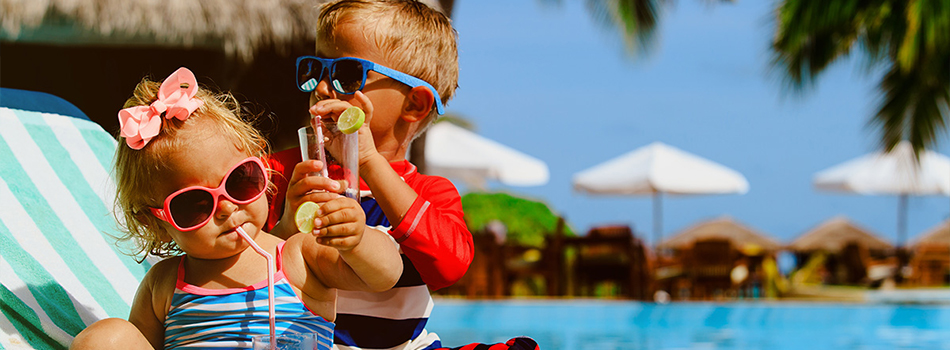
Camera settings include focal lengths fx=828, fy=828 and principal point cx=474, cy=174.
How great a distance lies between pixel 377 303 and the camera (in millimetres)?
1827

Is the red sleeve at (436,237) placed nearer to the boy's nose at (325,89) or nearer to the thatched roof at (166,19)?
the boy's nose at (325,89)

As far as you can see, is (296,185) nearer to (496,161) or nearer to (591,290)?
(591,290)

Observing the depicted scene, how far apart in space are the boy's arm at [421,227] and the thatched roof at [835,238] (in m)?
17.3

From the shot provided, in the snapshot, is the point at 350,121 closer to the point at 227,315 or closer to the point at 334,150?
the point at 334,150

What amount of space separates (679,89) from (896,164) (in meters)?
89.7

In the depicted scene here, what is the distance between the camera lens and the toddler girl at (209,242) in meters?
1.49

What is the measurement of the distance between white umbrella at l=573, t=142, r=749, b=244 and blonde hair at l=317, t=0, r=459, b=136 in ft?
42.5

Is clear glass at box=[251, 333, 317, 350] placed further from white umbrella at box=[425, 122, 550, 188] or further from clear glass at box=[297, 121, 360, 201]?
white umbrella at box=[425, 122, 550, 188]

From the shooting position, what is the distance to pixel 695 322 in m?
9.94

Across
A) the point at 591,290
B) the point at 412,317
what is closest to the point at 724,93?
the point at 591,290

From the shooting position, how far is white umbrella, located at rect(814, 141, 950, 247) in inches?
633

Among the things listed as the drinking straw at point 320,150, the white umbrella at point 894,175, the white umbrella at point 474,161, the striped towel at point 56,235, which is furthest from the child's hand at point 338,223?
the white umbrella at point 894,175

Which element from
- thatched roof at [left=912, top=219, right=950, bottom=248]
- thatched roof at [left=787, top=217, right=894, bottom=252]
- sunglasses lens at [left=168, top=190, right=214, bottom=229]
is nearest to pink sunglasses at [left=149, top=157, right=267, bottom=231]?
sunglasses lens at [left=168, top=190, right=214, bottom=229]

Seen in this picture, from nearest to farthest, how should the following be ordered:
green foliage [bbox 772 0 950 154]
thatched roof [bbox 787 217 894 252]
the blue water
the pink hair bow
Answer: the pink hair bow, the blue water, green foliage [bbox 772 0 950 154], thatched roof [bbox 787 217 894 252]
